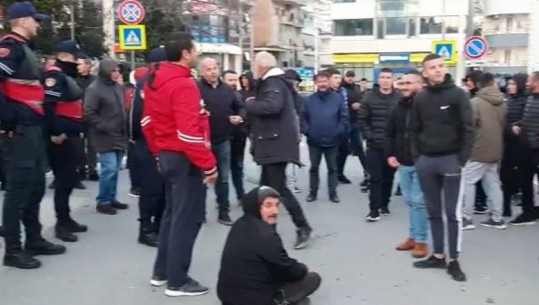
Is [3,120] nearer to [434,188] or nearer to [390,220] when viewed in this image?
[434,188]

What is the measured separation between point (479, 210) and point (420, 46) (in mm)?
48479

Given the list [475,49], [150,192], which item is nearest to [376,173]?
[150,192]

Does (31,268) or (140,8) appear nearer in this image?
(31,268)

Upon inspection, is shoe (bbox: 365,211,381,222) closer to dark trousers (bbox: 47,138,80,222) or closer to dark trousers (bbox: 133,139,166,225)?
dark trousers (bbox: 133,139,166,225)

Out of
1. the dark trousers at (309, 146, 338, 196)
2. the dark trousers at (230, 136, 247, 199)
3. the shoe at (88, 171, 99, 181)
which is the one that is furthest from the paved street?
the shoe at (88, 171, 99, 181)

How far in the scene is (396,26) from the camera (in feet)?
189

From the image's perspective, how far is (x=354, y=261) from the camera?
246 inches

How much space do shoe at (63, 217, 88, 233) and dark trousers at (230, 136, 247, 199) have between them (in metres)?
2.08

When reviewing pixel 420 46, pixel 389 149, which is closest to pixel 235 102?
pixel 389 149

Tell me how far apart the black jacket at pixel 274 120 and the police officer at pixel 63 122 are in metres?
1.68

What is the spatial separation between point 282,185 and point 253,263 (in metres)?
2.08

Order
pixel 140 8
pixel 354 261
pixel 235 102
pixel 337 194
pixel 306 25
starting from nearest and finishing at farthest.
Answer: pixel 354 261 < pixel 235 102 < pixel 337 194 < pixel 140 8 < pixel 306 25

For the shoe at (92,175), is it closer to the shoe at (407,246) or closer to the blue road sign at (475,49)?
the shoe at (407,246)

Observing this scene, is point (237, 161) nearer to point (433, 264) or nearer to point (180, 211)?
point (433, 264)
